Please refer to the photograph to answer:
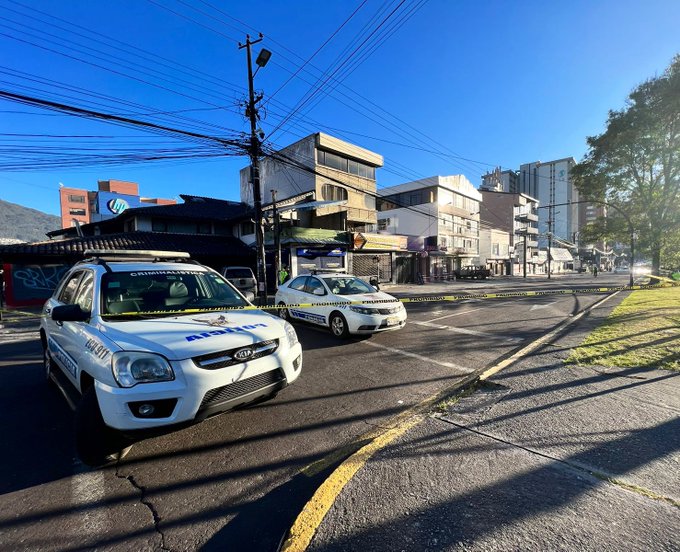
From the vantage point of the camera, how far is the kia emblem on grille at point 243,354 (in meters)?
2.90

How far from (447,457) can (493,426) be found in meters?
0.82

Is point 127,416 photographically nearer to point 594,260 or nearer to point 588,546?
point 588,546

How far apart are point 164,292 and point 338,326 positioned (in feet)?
13.9

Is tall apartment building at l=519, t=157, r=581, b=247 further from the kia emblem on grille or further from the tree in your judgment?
the kia emblem on grille

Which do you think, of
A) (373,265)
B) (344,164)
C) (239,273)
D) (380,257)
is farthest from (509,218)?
(239,273)

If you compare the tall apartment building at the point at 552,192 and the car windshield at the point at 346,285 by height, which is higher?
the tall apartment building at the point at 552,192

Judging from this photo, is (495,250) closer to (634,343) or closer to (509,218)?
(509,218)

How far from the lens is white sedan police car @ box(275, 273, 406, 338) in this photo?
7.00 meters

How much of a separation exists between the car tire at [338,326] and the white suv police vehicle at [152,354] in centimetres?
343

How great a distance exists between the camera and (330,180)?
23.9 m

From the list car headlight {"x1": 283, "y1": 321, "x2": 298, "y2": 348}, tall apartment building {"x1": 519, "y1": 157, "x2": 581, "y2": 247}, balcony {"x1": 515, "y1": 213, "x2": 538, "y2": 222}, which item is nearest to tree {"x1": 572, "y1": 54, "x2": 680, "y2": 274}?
car headlight {"x1": 283, "y1": 321, "x2": 298, "y2": 348}

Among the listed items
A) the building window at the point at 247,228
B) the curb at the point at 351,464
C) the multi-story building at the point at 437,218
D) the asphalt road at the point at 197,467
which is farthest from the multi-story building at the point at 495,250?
the curb at the point at 351,464

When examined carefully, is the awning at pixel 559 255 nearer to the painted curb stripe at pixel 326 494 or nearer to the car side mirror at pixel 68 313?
the painted curb stripe at pixel 326 494

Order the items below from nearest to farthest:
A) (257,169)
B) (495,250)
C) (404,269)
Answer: (257,169) < (404,269) < (495,250)
